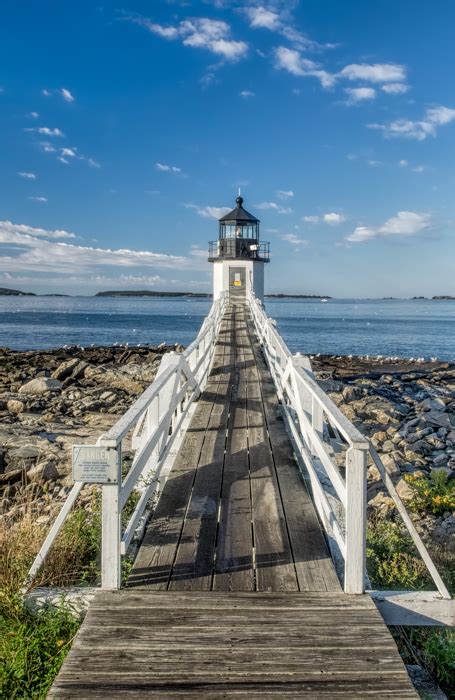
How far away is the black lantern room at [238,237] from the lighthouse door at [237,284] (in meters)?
0.94

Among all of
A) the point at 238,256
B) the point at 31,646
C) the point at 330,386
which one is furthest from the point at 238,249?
the point at 31,646

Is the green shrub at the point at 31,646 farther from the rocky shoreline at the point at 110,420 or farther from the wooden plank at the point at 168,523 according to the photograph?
the rocky shoreline at the point at 110,420

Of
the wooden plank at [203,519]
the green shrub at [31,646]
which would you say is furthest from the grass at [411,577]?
the green shrub at [31,646]

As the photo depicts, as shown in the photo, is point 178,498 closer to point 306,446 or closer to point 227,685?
point 306,446

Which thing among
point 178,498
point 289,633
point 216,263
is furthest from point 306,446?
point 216,263

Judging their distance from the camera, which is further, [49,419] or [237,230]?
[237,230]

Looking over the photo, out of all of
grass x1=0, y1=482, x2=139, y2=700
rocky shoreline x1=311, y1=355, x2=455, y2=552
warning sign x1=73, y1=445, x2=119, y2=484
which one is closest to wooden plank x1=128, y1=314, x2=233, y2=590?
grass x1=0, y1=482, x2=139, y2=700

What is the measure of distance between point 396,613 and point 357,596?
292 mm

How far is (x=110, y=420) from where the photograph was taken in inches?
519

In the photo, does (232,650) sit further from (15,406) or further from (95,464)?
(15,406)

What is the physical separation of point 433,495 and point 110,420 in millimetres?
7931

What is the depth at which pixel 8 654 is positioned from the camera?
314cm

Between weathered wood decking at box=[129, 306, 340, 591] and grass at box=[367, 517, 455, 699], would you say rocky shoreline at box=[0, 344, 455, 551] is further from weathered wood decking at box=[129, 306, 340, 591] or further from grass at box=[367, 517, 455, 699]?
weathered wood decking at box=[129, 306, 340, 591]

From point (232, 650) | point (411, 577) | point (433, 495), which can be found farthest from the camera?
point (433, 495)
